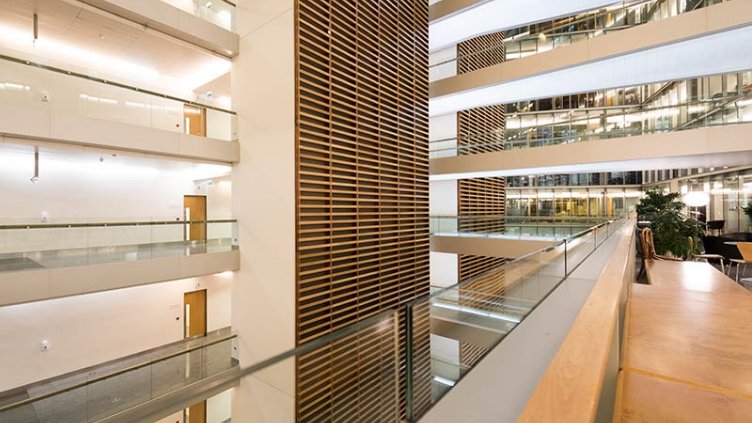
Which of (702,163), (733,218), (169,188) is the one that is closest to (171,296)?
(169,188)

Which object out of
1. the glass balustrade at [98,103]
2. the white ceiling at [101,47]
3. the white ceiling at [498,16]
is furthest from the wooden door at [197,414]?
the white ceiling at [498,16]

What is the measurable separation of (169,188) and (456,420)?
30.0ft

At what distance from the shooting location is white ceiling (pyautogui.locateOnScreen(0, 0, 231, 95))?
550 cm

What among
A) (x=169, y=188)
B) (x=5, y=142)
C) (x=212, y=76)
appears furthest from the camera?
(x=169, y=188)

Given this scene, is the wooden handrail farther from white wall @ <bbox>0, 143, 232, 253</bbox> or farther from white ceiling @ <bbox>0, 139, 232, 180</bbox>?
white ceiling @ <bbox>0, 139, 232, 180</bbox>

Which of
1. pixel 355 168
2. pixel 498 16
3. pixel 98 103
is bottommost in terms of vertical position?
pixel 355 168

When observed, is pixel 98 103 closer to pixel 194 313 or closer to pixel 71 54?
pixel 71 54

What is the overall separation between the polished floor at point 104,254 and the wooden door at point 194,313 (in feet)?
10.3

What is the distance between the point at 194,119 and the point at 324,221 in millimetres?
3254

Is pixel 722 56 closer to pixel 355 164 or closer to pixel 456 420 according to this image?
pixel 355 164

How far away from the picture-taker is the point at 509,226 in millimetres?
10164

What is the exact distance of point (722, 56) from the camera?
739cm

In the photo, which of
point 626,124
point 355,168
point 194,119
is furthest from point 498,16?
point 194,119

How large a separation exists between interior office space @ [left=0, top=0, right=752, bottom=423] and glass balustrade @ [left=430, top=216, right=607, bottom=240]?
0.16m
